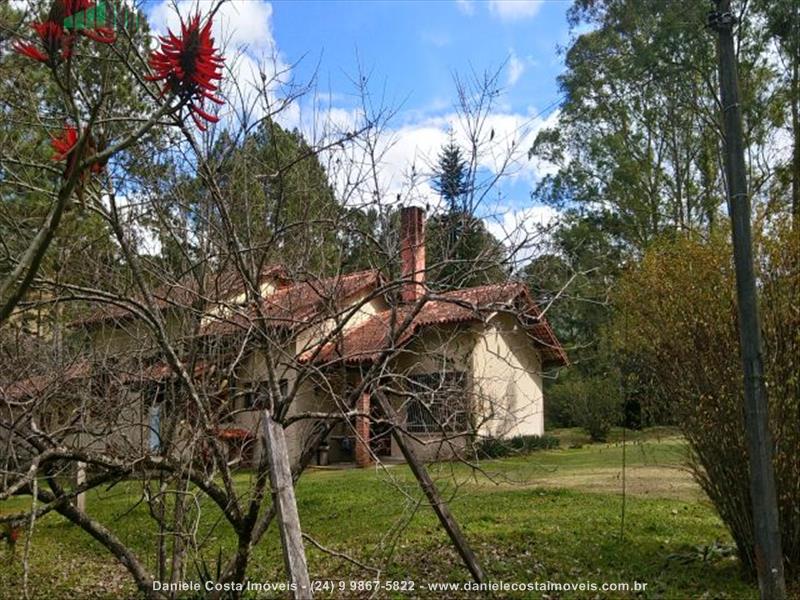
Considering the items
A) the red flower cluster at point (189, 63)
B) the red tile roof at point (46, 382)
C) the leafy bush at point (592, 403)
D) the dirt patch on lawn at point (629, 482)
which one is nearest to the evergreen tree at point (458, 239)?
the red tile roof at point (46, 382)

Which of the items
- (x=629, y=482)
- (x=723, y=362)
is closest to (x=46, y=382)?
(x=723, y=362)

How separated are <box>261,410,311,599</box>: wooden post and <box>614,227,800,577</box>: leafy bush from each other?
413 centimetres

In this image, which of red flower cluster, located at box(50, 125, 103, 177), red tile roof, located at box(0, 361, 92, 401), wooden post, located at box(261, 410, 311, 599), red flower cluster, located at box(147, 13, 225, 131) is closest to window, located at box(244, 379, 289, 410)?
red tile roof, located at box(0, 361, 92, 401)

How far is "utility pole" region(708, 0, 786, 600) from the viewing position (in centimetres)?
448

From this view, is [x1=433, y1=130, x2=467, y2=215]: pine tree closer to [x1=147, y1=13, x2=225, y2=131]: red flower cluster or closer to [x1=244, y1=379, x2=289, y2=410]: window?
[x1=244, y1=379, x2=289, y2=410]: window

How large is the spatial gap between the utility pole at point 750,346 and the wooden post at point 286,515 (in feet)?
9.43

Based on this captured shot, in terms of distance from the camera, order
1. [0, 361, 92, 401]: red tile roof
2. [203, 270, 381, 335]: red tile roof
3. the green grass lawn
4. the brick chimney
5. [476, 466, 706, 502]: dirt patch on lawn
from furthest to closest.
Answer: [476, 466, 706, 502]: dirt patch on lawn < the green grass lawn < the brick chimney < [0, 361, 92, 401]: red tile roof < [203, 270, 381, 335]: red tile roof

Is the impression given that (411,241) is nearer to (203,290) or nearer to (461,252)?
(461,252)

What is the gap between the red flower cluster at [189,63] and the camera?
1769mm

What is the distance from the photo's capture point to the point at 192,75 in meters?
1.78

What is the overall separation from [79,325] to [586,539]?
18.4 feet

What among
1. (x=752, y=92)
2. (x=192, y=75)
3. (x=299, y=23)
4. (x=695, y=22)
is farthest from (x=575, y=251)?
(x=752, y=92)

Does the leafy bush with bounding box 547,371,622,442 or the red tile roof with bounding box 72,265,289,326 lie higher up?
the red tile roof with bounding box 72,265,289,326

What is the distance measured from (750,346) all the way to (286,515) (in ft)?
10.0
